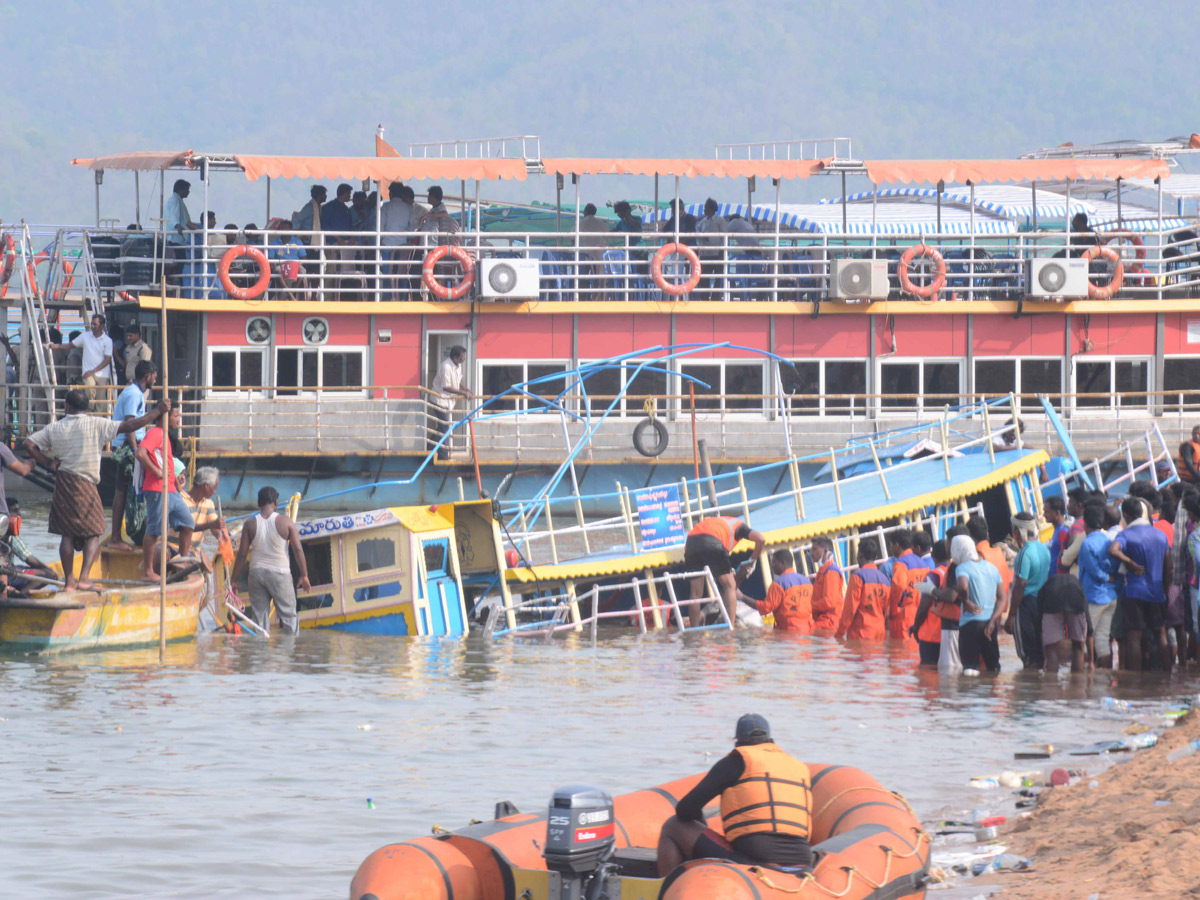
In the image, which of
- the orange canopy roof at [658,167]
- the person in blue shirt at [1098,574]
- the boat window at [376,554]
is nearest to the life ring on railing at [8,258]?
the orange canopy roof at [658,167]

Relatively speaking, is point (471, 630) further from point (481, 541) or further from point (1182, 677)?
point (1182, 677)

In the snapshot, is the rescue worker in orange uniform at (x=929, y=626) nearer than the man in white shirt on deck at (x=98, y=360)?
Yes

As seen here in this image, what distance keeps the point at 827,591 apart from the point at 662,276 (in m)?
12.8

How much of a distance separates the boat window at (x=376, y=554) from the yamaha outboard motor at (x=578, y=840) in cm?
966

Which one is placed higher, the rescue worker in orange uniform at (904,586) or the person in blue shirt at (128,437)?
the person in blue shirt at (128,437)

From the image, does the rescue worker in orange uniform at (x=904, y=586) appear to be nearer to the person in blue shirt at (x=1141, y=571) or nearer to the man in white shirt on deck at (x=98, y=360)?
the person in blue shirt at (x=1141, y=571)

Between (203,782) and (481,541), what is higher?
(481,541)

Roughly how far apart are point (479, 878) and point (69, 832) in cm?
314

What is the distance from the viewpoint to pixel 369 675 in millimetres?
14461

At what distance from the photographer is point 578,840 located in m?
6.94

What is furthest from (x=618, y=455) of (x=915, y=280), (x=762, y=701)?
(x=762, y=701)

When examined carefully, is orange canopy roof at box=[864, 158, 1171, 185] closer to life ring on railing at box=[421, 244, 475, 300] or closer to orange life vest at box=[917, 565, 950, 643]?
life ring on railing at box=[421, 244, 475, 300]

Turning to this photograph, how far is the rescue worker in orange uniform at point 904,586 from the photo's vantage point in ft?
51.5

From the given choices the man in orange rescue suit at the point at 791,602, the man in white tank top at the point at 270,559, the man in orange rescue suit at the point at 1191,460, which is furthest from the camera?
the man in orange rescue suit at the point at 1191,460
